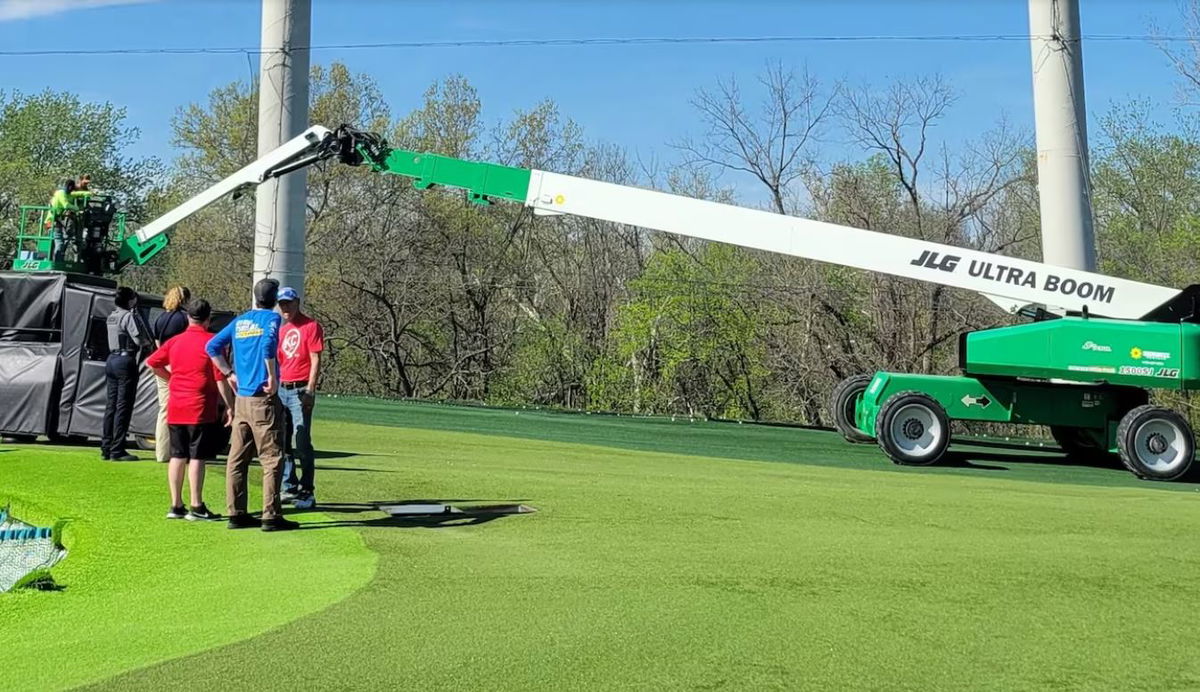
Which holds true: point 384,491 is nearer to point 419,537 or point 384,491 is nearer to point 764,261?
point 419,537

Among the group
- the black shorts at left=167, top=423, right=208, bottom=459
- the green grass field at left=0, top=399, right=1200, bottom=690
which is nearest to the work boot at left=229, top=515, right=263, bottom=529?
the green grass field at left=0, top=399, right=1200, bottom=690

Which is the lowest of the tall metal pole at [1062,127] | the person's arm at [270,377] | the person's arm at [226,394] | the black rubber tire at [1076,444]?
the black rubber tire at [1076,444]

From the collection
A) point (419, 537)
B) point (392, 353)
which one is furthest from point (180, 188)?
point (419, 537)

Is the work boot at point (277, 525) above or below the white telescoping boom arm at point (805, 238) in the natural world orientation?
below

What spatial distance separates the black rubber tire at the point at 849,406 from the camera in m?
17.2

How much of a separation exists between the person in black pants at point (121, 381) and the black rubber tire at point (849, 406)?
34.0 feet

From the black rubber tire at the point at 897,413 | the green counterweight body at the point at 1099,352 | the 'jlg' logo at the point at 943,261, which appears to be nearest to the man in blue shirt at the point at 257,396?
the black rubber tire at the point at 897,413

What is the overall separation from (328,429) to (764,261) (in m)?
14.7

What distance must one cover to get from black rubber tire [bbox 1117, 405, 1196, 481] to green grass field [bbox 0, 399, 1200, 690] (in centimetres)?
241

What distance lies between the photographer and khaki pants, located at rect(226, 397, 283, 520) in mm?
8086

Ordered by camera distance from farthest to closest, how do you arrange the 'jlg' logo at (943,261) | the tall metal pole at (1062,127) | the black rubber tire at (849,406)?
the tall metal pole at (1062,127)
the black rubber tire at (849,406)
the 'jlg' logo at (943,261)

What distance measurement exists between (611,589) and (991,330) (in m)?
9.45

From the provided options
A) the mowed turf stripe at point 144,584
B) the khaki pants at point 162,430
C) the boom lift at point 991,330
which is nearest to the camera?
the mowed turf stripe at point 144,584

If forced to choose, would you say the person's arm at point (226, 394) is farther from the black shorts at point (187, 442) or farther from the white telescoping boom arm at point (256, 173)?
the white telescoping boom arm at point (256, 173)
